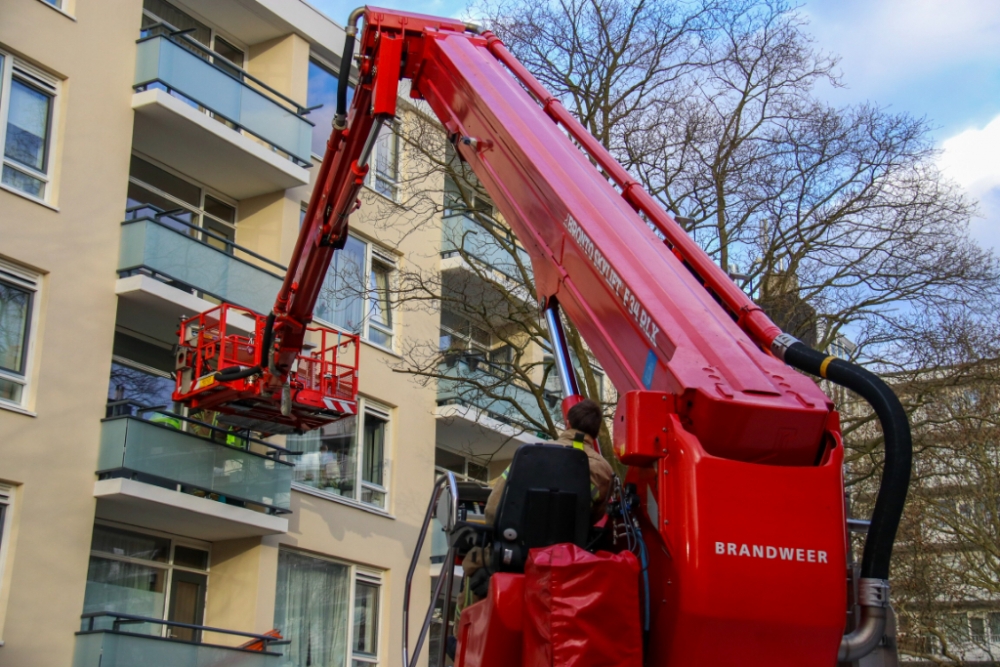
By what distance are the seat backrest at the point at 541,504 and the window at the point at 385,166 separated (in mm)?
17291

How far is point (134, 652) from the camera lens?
48.9 ft

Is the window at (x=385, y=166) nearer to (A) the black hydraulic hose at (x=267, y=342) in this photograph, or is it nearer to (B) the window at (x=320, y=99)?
(B) the window at (x=320, y=99)

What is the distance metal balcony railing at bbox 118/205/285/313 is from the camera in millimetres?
17219

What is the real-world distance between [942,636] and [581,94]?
47.1ft

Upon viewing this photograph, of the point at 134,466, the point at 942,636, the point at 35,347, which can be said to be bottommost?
the point at 942,636

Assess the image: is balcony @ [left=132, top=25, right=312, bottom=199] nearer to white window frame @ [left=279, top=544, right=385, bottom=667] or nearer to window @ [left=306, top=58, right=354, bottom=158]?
window @ [left=306, top=58, right=354, bottom=158]

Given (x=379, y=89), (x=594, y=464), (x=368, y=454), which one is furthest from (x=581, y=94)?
(x=594, y=464)

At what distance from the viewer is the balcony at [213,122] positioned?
18266 mm

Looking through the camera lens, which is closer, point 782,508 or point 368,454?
point 782,508

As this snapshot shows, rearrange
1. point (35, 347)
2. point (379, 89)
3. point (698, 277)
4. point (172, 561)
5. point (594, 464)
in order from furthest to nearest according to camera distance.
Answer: point (172, 561) → point (35, 347) → point (379, 89) → point (698, 277) → point (594, 464)

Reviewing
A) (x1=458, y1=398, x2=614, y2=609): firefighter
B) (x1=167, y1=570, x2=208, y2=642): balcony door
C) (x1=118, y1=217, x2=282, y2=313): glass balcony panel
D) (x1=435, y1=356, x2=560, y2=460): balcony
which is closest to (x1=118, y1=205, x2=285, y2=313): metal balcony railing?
(x1=118, y1=217, x2=282, y2=313): glass balcony panel

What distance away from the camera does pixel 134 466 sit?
1589cm

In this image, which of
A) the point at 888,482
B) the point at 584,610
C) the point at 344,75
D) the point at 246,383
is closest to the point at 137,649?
the point at 246,383

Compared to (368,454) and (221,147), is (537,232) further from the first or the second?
(368,454)
